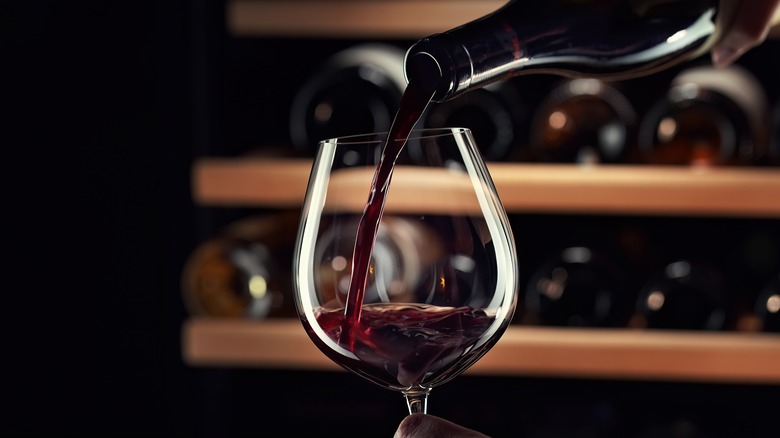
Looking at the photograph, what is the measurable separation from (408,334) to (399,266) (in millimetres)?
42

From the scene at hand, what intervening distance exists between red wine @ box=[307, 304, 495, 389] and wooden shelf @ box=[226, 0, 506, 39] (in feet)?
2.76

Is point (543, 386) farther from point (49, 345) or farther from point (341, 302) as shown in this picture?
point (341, 302)

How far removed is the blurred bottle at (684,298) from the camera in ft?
4.71

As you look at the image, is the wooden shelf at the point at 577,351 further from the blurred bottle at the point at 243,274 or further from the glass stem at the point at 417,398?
the glass stem at the point at 417,398

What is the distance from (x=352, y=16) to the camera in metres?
1.43

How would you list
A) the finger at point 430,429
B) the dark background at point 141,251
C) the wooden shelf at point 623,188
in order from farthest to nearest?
the dark background at point 141,251, the wooden shelf at point 623,188, the finger at point 430,429

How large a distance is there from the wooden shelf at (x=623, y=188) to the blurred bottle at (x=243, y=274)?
99mm

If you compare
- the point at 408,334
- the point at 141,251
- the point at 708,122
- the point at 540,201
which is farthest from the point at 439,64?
the point at 141,251

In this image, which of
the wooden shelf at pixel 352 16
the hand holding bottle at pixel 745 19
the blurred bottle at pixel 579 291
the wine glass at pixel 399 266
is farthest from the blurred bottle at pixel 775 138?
the wine glass at pixel 399 266

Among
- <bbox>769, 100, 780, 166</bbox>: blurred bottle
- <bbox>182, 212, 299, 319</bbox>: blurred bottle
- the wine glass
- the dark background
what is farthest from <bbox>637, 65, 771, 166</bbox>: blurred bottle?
the wine glass

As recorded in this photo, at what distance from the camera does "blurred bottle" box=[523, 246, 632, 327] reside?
4.75 feet

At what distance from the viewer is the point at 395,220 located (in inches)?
24.7

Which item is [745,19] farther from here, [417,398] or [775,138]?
[775,138]

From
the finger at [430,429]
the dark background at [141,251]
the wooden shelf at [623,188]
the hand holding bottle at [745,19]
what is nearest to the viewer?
the finger at [430,429]
